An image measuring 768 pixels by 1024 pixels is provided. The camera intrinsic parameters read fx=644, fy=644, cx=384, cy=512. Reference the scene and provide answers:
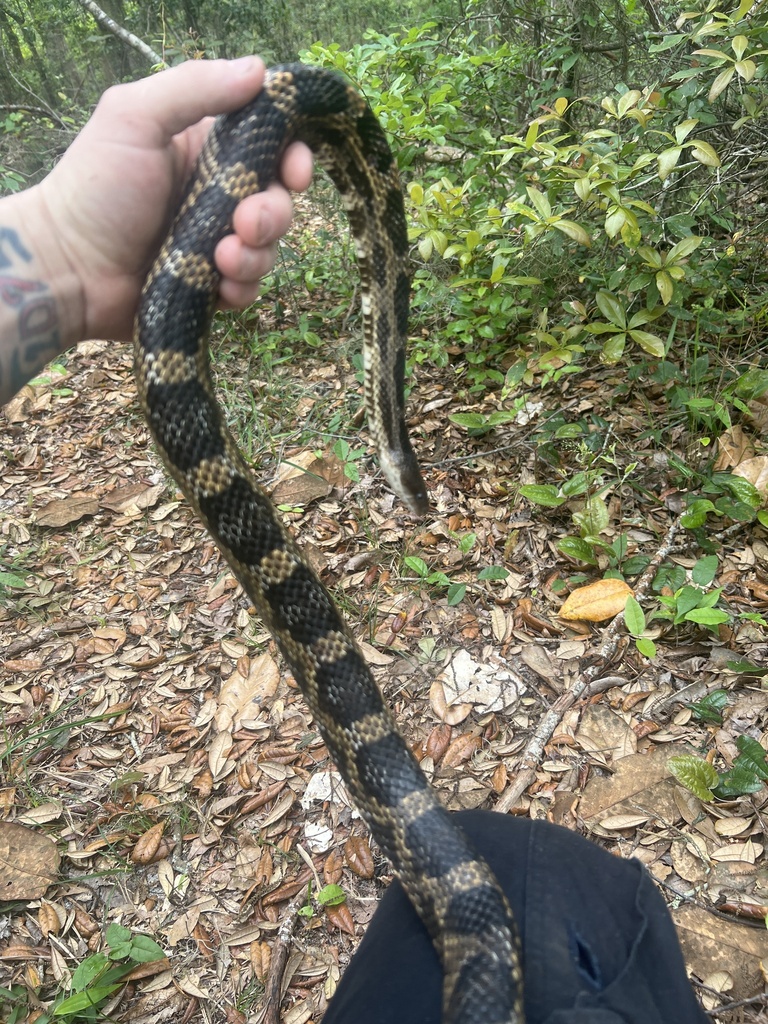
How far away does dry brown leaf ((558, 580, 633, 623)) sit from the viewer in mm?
4312

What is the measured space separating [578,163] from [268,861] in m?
5.02

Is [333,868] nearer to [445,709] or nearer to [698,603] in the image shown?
[445,709]

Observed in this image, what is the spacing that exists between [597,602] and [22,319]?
3.73 m

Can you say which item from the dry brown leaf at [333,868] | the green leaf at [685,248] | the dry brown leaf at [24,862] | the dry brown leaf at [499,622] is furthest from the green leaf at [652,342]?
the dry brown leaf at [24,862]

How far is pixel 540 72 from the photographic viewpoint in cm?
668

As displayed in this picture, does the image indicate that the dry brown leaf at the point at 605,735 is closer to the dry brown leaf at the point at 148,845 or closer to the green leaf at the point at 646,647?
the green leaf at the point at 646,647

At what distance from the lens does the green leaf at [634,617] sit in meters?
3.89

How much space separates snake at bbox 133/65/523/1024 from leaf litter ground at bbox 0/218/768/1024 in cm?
95

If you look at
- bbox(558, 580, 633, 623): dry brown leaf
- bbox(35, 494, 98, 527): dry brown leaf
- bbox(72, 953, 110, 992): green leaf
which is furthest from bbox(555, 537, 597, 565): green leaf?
bbox(35, 494, 98, 527): dry brown leaf

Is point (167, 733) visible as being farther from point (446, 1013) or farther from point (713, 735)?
point (713, 735)

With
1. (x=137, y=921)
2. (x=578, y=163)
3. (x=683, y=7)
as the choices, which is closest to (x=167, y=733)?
(x=137, y=921)

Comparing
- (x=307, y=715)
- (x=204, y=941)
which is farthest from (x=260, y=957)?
(x=307, y=715)

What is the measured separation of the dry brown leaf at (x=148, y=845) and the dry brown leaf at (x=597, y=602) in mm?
2927

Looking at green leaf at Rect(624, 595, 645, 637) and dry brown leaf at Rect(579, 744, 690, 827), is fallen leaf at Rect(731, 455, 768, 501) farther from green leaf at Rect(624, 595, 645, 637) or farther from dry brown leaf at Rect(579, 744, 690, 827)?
dry brown leaf at Rect(579, 744, 690, 827)
